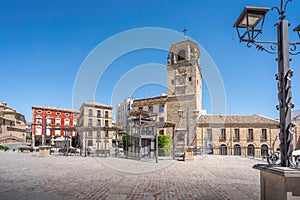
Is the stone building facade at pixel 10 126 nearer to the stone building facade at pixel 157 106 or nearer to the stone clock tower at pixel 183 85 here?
the stone building facade at pixel 157 106

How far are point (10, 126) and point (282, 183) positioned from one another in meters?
50.6

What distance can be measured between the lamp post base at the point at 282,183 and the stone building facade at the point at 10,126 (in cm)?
4523

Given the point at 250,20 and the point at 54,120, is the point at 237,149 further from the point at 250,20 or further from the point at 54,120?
the point at 54,120

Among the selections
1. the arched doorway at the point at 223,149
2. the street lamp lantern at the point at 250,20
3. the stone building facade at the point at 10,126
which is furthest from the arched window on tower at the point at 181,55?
the stone building facade at the point at 10,126

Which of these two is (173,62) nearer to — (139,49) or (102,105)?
(102,105)

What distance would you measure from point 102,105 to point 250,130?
25.8 metres

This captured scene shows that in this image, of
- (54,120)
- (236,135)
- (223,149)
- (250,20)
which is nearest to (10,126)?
(54,120)

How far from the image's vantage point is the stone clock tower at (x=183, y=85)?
30547mm

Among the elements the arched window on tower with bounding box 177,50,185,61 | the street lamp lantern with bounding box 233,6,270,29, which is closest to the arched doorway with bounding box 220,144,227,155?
the arched window on tower with bounding box 177,50,185,61

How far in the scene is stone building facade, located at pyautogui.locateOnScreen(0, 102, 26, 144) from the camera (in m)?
41.3

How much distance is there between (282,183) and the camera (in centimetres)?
305

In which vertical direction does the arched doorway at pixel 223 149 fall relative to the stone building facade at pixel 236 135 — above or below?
below

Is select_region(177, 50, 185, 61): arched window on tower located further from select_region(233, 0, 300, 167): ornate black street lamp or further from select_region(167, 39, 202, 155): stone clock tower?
select_region(233, 0, 300, 167): ornate black street lamp

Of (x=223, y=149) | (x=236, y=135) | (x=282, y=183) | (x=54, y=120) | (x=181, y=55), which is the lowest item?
(x=223, y=149)
